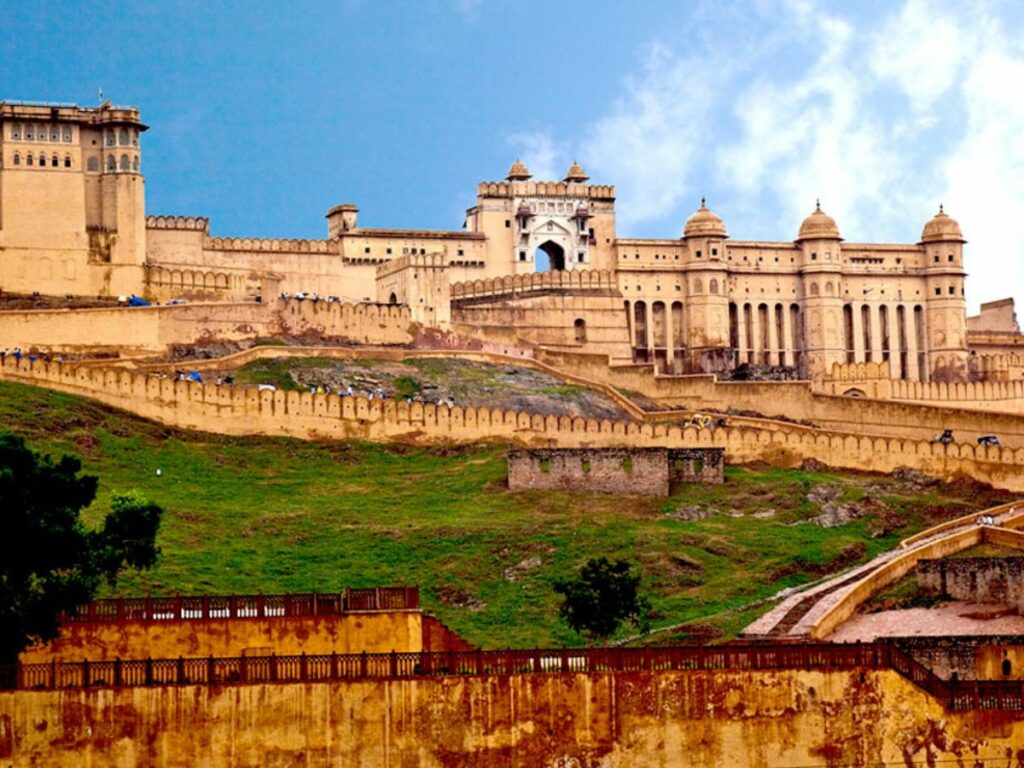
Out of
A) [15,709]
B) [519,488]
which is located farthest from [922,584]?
[15,709]

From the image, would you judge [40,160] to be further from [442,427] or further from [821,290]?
[821,290]

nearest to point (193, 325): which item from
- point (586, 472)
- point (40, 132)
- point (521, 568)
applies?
point (40, 132)

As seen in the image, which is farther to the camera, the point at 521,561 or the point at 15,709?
the point at 521,561

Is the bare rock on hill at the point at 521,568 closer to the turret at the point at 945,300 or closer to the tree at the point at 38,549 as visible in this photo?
the tree at the point at 38,549

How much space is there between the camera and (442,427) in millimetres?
72875

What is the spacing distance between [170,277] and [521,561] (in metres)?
33.3

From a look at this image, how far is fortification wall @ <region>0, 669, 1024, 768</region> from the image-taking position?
115 ft

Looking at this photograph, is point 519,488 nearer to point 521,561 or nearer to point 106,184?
point 521,561

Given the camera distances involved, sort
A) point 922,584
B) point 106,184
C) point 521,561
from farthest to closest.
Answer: point 106,184
point 521,561
point 922,584

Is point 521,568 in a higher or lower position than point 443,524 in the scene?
lower

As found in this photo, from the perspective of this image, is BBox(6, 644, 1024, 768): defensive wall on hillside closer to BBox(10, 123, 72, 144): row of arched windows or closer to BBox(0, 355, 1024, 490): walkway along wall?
BBox(0, 355, 1024, 490): walkway along wall

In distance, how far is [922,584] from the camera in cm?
5316

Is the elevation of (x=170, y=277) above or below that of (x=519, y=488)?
above

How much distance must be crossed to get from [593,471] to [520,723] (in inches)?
1215
